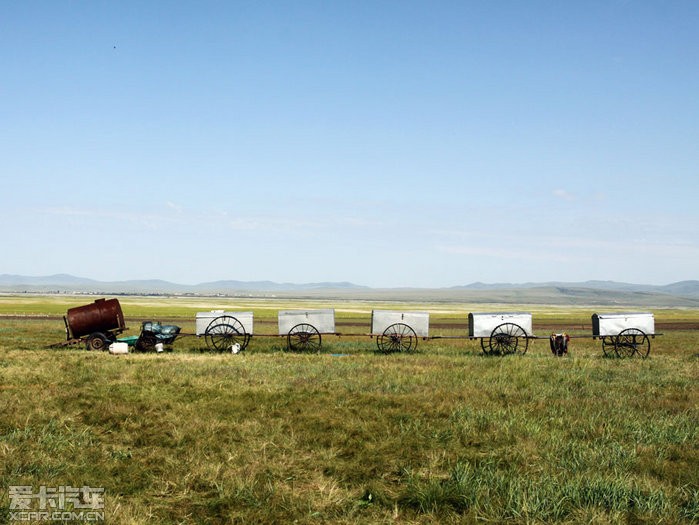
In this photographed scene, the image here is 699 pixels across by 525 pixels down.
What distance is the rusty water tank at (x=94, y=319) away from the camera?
77.7 feet

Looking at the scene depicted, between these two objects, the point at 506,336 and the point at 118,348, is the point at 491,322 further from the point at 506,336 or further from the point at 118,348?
the point at 118,348

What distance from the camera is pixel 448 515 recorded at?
6.73m

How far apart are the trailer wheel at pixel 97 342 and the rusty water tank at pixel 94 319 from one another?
351 millimetres

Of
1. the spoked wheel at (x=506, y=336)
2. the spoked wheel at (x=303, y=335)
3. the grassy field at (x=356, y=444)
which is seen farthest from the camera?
the spoked wheel at (x=303, y=335)

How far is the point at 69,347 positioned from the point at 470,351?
64.1 feet

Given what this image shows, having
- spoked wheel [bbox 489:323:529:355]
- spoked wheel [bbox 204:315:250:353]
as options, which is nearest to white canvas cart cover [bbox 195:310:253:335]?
spoked wheel [bbox 204:315:250:353]

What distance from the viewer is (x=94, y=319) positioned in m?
24.0

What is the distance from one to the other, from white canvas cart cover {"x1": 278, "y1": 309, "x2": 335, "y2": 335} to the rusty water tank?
769 centimetres

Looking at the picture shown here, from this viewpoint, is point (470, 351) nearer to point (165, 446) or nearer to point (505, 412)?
point (505, 412)

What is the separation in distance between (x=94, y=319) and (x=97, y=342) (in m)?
1.10

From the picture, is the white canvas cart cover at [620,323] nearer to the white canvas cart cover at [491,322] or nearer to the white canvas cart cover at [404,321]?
the white canvas cart cover at [491,322]

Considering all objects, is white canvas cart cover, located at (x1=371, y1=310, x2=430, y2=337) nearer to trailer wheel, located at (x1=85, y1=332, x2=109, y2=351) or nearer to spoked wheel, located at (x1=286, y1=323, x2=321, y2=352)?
spoked wheel, located at (x1=286, y1=323, x2=321, y2=352)

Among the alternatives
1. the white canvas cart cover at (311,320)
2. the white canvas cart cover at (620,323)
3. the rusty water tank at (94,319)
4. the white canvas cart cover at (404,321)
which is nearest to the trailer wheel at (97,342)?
the rusty water tank at (94,319)

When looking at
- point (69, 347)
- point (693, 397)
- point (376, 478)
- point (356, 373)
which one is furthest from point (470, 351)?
point (69, 347)
